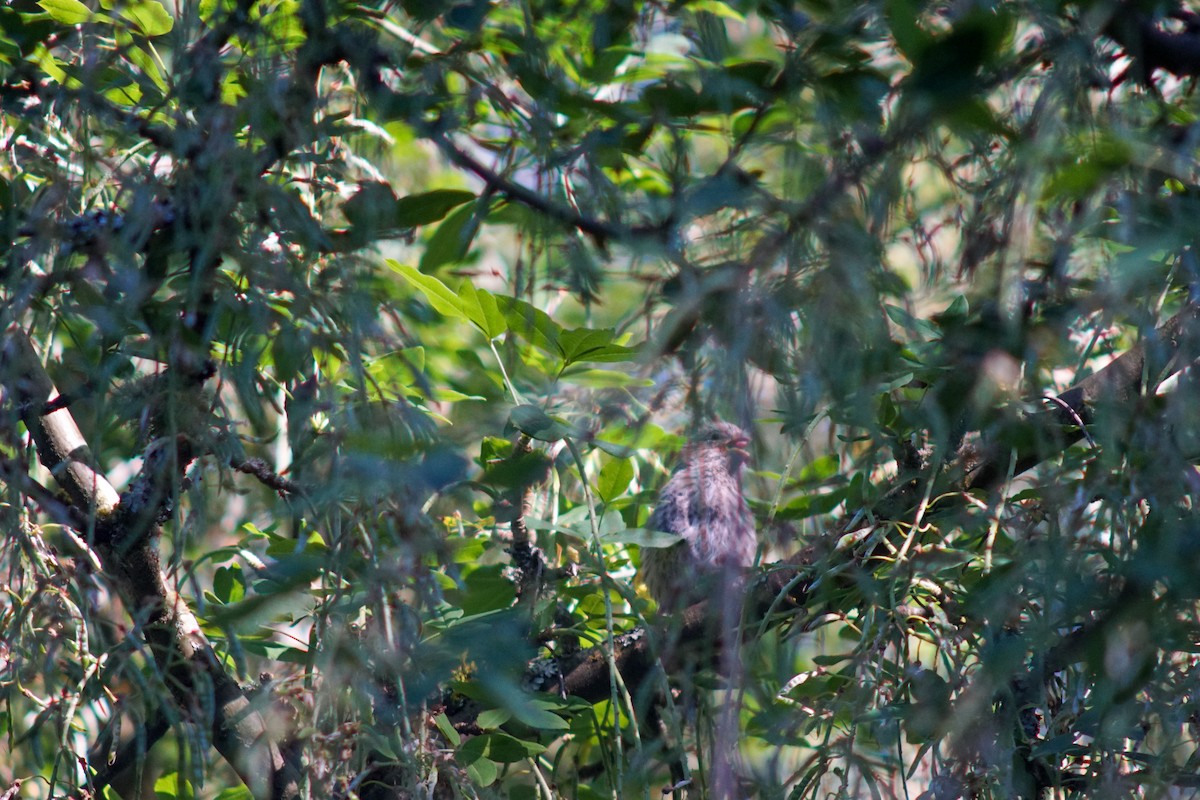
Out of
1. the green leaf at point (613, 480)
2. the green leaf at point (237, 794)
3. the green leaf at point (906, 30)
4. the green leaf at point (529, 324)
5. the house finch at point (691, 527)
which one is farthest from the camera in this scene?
the house finch at point (691, 527)

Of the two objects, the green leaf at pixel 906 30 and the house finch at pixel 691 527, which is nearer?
the green leaf at pixel 906 30

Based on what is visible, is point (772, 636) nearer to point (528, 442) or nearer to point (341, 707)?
point (528, 442)

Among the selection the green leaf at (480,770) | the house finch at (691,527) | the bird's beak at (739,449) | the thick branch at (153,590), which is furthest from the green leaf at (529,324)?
the house finch at (691,527)

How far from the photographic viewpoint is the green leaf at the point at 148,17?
1337mm

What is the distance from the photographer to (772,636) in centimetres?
143

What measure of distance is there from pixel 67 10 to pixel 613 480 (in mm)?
1091

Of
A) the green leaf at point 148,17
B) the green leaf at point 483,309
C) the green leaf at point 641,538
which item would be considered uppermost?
the green leaf at point 148,17

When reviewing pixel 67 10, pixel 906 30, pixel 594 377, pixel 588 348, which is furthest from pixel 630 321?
pixel 67 10

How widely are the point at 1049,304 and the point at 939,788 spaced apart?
1.86 feet

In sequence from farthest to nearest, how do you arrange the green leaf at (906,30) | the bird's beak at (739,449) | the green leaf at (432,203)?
1. the green leaf at (432,203)
2. the bird's beak at (739,449)
3. the green leaf at (906,30)

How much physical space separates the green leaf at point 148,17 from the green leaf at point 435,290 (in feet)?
1.44

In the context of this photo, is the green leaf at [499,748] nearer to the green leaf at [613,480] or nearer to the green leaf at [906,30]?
the green leaf at [613,480]

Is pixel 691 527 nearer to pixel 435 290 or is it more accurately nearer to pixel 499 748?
pixel 499 748

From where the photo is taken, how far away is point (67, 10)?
1271 millimetres
